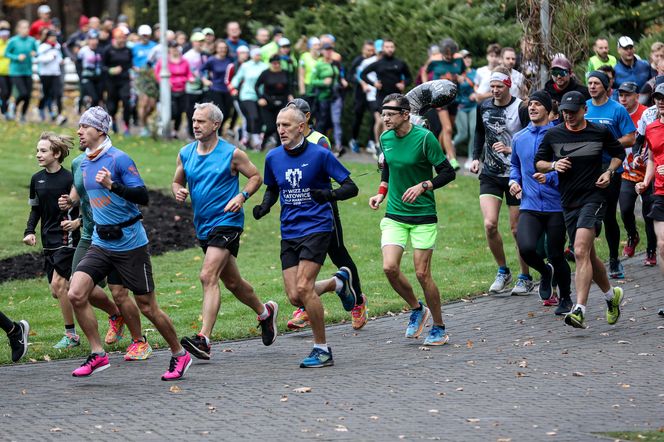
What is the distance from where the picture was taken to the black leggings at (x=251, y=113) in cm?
2492

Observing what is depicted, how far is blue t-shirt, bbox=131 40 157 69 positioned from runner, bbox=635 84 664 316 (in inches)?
714

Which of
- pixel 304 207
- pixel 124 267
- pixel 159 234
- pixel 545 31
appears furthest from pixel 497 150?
pixel 159 234

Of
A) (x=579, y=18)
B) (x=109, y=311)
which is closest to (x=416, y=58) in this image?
(x=579, y=18)

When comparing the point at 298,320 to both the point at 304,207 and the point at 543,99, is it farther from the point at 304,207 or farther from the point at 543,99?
the point at 543,99

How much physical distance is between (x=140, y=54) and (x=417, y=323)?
18.5 meters

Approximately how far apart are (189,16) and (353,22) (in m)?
11.1

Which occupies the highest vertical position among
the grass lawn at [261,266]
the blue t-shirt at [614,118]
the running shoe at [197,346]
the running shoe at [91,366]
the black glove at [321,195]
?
the blue t-shirt at [614,118]

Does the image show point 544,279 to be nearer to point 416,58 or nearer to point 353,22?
point 416,58

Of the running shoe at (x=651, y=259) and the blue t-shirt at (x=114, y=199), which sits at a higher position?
the blue t-shirt at (x=114, y=199)

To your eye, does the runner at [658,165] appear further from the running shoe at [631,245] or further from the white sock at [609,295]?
the running shoe at [631,245]

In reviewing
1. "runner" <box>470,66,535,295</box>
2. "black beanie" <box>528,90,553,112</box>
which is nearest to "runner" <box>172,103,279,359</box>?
"black beanie" <box>528,90,553,112</box>

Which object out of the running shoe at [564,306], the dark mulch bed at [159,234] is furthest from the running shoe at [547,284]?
the dark mulch bed at [159,234]

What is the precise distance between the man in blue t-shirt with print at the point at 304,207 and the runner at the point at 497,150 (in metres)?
2.79

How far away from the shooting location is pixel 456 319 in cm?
1234
